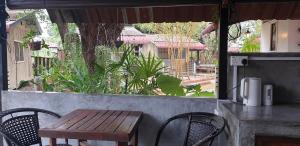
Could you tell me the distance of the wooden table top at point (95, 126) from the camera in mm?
2398

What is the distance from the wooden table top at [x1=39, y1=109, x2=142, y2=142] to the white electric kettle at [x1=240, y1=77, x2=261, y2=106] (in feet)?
3.47

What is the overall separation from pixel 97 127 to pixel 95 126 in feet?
0.13

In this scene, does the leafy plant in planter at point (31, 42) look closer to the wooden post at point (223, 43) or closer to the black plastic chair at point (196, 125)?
the black plastic chair at point (196, 125)

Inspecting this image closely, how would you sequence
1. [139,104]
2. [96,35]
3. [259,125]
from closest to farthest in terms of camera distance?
[259,125], [139,104], [96,35]

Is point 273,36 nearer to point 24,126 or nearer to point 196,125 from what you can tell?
point 196,125

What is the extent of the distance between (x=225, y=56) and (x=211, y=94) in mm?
695

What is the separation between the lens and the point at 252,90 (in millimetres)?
2801

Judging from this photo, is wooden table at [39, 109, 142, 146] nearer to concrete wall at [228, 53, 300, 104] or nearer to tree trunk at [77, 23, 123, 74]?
concrete wall at [228, 53, 300, 104]

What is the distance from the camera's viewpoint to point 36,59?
448 centimetres

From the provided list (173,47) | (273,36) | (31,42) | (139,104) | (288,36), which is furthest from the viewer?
(273,36)

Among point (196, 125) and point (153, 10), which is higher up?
point (153, 10)

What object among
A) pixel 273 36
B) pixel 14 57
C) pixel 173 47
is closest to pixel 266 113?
pixel 173 47

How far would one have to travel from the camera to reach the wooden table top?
7.87 feet

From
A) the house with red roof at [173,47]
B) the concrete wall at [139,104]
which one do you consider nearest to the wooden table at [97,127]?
the concrete wall at [139,104]
